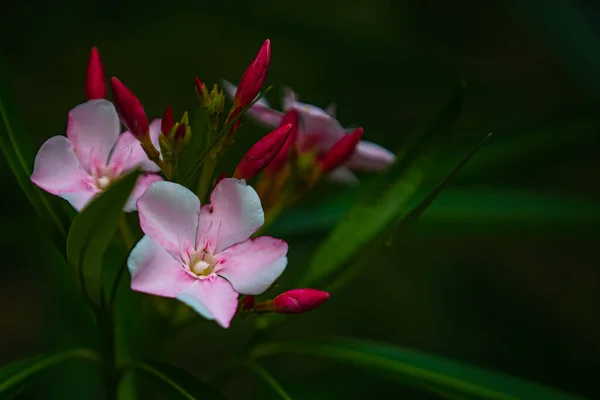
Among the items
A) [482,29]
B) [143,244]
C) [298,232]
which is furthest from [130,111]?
[482,29]

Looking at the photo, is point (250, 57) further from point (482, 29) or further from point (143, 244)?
point (143, 244)

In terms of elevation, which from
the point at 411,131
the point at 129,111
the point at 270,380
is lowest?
the point at 411,131

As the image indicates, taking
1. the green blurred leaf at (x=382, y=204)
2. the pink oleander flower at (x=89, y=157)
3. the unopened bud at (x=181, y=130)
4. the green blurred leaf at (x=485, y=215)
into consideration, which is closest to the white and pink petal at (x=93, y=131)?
the pink oleander flower at (x=89, y=157)

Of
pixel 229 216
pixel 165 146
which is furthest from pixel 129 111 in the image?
pixel 229 216

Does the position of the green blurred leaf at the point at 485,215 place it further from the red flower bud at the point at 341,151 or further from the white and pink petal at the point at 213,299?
the white and pink petal at the point at 213,299

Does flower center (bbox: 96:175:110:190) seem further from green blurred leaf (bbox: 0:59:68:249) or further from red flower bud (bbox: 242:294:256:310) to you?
red flower bud (bbox: 242:294:256:310)

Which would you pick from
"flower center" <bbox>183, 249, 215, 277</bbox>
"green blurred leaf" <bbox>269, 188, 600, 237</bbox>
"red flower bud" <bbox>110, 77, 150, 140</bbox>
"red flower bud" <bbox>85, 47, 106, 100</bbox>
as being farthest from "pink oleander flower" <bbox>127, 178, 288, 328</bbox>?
"green blurred leaf" <bbox>269, 188, 600, 237</bbox>

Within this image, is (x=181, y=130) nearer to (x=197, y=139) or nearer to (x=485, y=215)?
(x=197, y=139)
